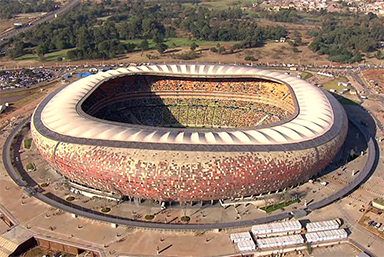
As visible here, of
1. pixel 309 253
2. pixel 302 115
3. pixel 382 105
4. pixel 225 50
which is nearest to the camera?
pixel 309 253

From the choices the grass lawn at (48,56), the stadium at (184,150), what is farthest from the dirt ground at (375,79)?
the grass lawn at (48,56)

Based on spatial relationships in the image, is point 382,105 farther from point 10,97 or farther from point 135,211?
point 10,97

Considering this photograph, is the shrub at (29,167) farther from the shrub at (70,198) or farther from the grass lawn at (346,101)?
the grass lawn at (346,101)

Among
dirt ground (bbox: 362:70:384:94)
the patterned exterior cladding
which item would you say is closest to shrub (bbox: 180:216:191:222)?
the patterned exterior cladding

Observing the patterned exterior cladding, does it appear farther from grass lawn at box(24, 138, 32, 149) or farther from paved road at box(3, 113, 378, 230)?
grass lawn at box(24, 138, 32, 149)

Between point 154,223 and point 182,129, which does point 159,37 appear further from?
point 154,223

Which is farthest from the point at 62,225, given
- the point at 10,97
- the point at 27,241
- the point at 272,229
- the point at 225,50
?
the point at 225,50
